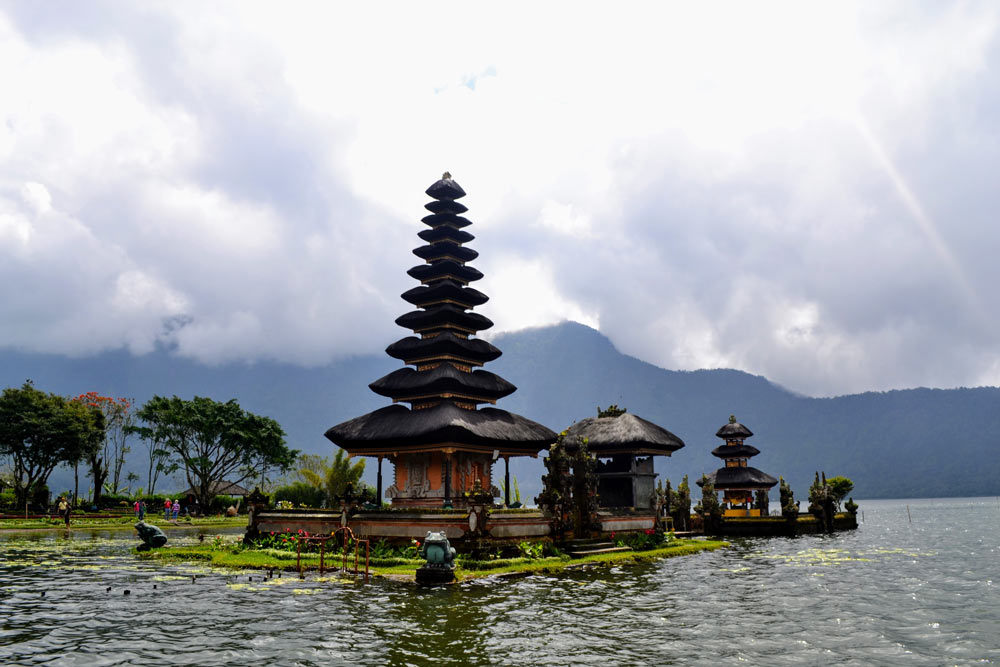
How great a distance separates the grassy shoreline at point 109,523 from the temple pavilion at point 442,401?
25243mm

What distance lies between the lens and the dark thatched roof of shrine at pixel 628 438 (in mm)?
45281

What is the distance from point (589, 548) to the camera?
32812mm

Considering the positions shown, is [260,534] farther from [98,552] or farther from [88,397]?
[88,397]

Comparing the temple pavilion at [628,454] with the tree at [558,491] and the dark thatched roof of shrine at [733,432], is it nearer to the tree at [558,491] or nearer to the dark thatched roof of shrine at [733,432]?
the tree at [558,491]

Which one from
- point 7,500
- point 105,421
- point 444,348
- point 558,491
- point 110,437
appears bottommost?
point 7,500

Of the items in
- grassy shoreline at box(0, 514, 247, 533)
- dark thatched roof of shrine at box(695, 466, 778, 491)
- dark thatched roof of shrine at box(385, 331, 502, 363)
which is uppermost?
dark thatched roof of shrine at box(385, 331, 502, 363)

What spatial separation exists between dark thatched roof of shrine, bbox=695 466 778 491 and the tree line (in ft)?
146

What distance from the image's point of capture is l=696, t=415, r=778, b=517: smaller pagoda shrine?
208 feet

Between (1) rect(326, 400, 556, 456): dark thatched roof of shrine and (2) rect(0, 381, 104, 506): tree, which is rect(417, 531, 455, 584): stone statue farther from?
(2) rect(0, 381, 104, 506): tree

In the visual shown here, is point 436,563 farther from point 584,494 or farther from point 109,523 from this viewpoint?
point 109,523

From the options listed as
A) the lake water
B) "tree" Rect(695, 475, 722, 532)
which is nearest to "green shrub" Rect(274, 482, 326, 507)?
"tree" Rect(695, 475, 722, 532)

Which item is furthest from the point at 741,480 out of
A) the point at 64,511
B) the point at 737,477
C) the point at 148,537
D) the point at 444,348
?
the point at 64,511

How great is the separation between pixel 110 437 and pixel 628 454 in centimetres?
6739

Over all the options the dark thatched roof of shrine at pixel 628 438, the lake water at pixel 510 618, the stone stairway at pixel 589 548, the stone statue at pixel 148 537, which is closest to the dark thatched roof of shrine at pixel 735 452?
the dark thatched roof of shrine at pixel 628 438
